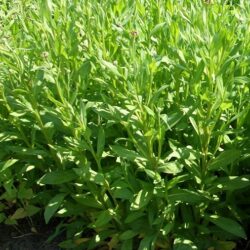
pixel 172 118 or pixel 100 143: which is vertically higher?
pixel 172 118

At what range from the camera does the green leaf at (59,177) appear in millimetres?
2611

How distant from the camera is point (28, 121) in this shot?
2.66 metres

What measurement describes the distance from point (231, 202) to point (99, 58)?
→ 923 millimetres

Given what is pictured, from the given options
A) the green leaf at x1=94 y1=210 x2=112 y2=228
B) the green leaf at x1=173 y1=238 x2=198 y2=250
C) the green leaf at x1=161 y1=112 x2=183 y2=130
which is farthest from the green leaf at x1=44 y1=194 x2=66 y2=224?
the green leaf at x1=161 y1=112 x2=183 y2=130

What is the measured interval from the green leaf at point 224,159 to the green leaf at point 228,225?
26cm

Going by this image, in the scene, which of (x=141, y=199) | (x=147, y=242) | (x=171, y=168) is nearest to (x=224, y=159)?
(x=171, y=168)

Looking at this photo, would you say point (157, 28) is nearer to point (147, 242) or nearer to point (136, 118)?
point (136, 118)

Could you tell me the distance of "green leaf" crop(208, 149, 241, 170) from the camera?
7.76 feet

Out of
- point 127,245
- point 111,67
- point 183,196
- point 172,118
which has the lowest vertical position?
point 127,245

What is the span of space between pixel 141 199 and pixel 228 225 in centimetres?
43

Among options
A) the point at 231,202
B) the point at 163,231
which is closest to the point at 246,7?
the point at 231,202

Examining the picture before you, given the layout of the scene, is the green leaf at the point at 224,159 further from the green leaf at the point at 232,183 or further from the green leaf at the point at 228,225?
the green leaf at the point at 228,225

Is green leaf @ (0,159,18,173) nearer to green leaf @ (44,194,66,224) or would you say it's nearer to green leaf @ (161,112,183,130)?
green leaf @ (44,194,66,224)

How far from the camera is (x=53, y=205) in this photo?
263 centimetres
